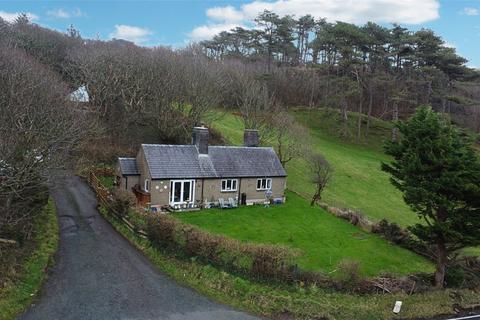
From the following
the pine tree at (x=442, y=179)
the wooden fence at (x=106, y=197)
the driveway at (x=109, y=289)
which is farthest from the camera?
the wooden fence at (x=106, y=197)

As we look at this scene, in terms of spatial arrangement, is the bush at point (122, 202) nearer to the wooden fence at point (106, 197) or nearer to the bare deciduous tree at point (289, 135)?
the wooden fence at point (106, 197)

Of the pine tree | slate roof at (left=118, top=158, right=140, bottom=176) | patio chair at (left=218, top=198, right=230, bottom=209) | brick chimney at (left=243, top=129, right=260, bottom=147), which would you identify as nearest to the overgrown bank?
the pine tree

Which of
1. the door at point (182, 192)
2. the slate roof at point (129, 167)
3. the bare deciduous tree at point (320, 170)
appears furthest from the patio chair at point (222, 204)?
the bare deciduous tree at point (320, 170)

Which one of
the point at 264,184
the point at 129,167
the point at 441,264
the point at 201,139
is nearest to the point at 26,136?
the point at 129,167

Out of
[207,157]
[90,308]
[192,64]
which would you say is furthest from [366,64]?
[90,308]

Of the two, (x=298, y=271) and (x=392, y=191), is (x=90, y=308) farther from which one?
(x=392, y=191)

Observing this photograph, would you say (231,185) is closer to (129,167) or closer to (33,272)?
(129,167)
